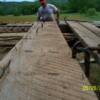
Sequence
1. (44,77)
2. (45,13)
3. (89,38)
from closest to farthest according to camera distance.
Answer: (44,77), (89,38), (45,13)

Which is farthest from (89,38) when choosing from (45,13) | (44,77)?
(45,13)

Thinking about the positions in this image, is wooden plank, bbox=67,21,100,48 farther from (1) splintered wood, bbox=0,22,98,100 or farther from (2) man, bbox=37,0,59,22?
(2) man, bbox=37,0,59,22

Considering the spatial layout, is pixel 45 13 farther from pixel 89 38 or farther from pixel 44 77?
pixel 44 77

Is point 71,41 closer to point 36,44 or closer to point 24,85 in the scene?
point 36,44

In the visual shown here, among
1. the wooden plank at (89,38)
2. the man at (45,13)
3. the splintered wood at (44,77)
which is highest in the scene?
the splintered wood at (44,77)

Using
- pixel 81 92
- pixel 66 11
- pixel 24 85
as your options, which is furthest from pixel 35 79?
pixel 66 11

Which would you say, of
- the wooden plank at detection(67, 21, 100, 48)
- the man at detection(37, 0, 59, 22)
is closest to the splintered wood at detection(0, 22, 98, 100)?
the wooden plank at detection(67, 21, 100, 48)

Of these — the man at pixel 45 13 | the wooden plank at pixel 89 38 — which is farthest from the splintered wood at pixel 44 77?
the man at pixel 45 13

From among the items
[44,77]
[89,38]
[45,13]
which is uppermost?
[44,77]

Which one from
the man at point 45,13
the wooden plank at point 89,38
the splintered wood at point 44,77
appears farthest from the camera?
the man at point 45,13

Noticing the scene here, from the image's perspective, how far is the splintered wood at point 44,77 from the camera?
A: 8.10ft

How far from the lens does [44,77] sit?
9.46ft

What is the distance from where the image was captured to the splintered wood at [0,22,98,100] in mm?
2469

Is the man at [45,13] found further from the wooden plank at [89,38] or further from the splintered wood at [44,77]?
the splintered wood at [44,77]
